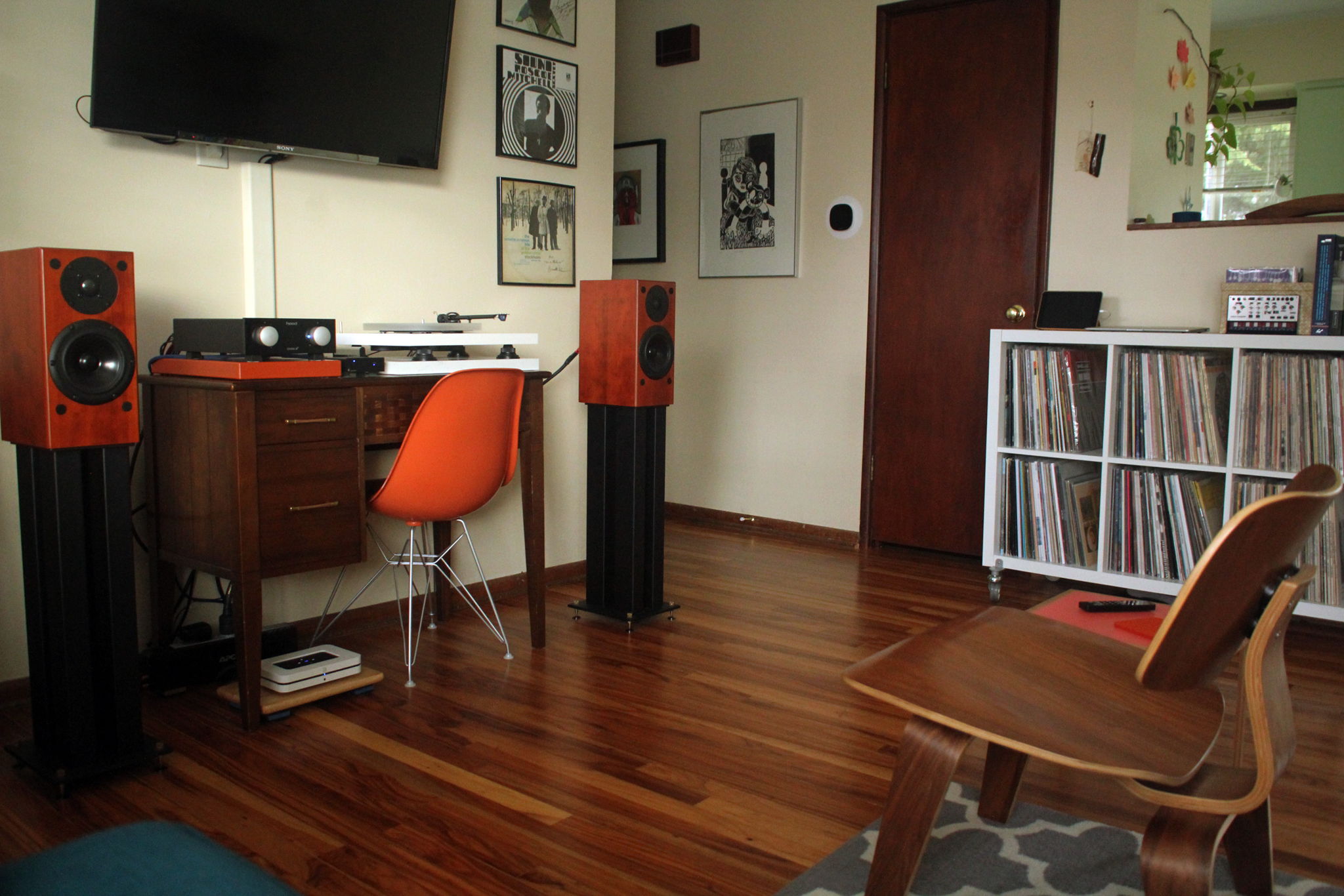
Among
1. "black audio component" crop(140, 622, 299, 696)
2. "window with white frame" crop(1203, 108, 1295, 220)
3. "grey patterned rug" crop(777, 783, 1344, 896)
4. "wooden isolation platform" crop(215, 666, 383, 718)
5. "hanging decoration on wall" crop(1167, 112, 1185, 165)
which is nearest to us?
"grey patterned rug" crop(777, 783, 1344, 896)

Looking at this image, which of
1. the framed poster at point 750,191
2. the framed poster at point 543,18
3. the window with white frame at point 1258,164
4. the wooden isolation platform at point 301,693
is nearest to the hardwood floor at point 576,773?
the wooden isolation platform at point 301,693

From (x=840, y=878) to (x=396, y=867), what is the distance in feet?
2.61

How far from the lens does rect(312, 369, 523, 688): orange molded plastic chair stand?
274 cm

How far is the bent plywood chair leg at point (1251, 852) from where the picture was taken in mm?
1702

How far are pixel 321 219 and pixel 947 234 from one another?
8.29 ft

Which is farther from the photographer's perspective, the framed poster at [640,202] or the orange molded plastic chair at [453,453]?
the framed poster at [640,202]

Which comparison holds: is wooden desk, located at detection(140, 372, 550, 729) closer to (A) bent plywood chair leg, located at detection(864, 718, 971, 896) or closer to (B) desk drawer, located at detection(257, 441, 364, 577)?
(B) desk drawer, located at detection(257, 441, 364, 577)

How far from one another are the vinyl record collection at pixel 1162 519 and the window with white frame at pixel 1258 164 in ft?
14.1

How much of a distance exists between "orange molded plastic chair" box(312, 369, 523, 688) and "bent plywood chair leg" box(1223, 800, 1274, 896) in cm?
190

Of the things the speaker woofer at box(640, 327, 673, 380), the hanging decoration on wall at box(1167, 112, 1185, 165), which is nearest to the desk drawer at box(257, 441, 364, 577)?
the speaker woofer at box(640, 327, 673, 380)

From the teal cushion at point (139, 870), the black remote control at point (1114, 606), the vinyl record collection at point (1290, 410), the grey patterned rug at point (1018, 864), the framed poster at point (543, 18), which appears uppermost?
the framed poster at point (543, 18)

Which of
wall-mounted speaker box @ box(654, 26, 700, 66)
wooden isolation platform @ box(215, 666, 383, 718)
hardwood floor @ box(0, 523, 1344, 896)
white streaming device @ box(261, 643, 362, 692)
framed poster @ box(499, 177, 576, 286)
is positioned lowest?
hardwood floor @ box(0, 523, 1344, 896)

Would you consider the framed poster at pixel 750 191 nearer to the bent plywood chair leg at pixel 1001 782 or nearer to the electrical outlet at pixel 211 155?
the electrical outlet at pixel 211 155

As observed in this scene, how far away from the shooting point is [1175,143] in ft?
14.6
